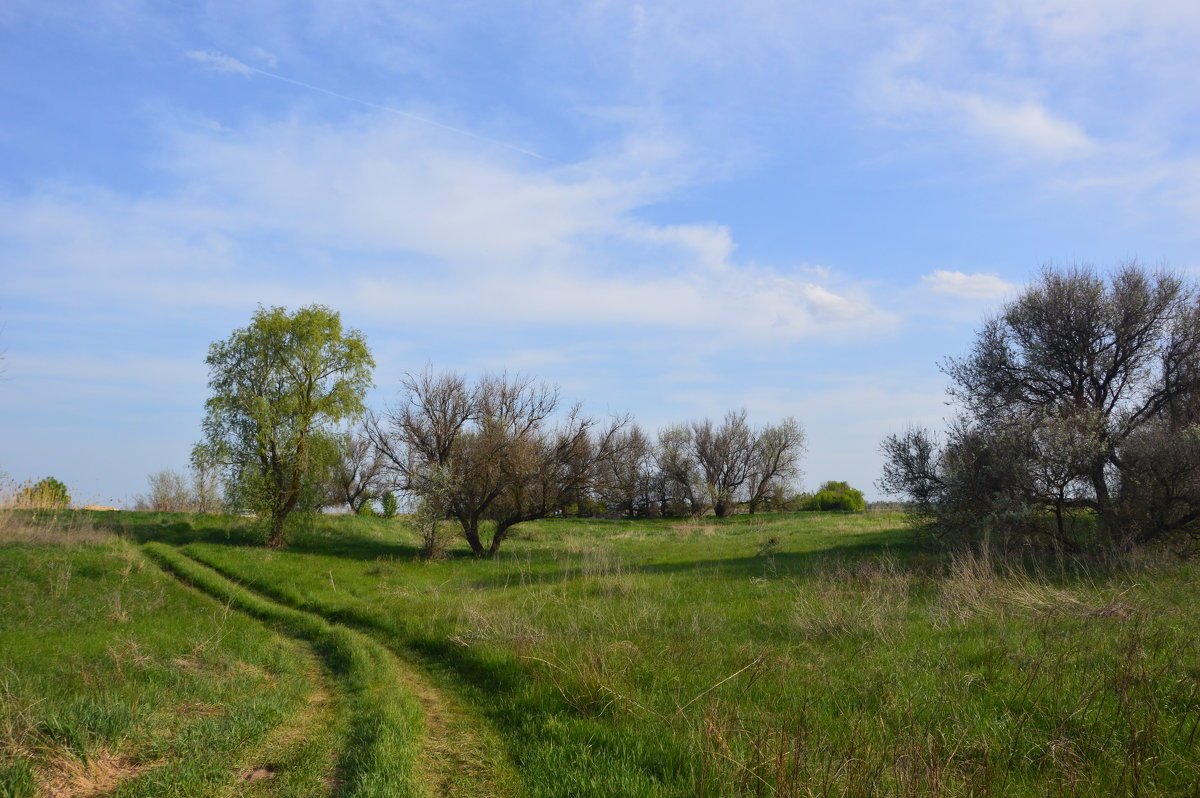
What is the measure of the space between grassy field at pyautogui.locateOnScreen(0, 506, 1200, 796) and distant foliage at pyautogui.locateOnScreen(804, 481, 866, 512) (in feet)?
164

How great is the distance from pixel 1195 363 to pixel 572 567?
2002 centimetres

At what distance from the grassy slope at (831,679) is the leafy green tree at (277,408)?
11.9 metres

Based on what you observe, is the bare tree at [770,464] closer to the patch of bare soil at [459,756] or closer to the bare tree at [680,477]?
the bare tree at [680,477]

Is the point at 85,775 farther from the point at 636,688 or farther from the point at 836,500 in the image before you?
the point at 836,500

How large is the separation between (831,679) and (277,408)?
24285 mm

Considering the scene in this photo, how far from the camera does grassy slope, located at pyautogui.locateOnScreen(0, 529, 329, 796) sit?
571 cm

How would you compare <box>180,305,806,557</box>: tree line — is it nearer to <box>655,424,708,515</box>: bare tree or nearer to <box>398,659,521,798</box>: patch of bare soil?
<box>398,659,521,798</box>: patch of bare soil

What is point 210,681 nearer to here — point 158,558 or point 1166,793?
point 1166,793

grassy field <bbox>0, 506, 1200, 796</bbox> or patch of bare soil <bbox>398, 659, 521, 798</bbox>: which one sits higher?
grassy field <bbox>0, 506, 1200, 796</bbox>

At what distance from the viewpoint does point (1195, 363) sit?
65.1 ft

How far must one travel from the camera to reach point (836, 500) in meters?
63.0

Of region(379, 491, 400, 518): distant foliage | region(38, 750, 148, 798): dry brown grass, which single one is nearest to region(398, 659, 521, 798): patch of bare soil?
region(38, 750, 148, 798): dry brown grass

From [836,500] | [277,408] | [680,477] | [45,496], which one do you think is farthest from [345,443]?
[836,500]

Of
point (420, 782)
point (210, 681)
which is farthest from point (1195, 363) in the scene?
point (210, 681)
